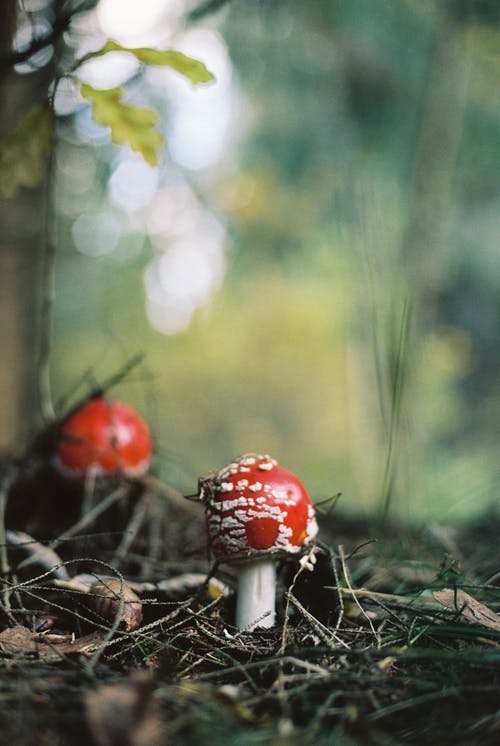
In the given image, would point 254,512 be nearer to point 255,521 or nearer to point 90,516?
point 255,521

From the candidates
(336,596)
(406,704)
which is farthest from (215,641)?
(406,704)

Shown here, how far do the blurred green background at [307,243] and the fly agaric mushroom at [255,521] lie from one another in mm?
1602

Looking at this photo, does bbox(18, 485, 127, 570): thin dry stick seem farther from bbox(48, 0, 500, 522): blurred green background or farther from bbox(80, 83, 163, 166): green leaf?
bbox(48, 0, 500, 522): blurred green background

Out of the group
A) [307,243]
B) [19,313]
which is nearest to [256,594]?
[19,313]

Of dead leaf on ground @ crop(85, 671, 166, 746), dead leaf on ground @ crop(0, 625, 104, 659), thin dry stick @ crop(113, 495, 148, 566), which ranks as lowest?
thin dry stick @ crop(113, 495, 148, 566)

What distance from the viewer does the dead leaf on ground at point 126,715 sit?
2.26 ft

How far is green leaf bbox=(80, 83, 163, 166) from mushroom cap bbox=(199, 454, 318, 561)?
30.1 inches

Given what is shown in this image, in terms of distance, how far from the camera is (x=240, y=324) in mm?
10438

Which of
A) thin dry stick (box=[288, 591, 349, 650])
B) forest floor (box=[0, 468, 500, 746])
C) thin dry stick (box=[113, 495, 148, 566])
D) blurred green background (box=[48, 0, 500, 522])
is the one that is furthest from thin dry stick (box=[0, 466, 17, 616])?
blurred green background (box=[48, 0, 500, 522])

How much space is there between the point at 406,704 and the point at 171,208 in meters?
9.24

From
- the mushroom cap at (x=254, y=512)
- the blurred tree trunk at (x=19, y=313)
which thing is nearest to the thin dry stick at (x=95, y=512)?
the mushroom cap at (x=254, y=512)

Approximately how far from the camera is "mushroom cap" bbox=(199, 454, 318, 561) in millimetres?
1249

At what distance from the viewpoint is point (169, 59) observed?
130cm

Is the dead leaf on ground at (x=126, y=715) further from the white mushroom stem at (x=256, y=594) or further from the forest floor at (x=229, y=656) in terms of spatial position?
the white mushroom stem at (x=256, y=594)
